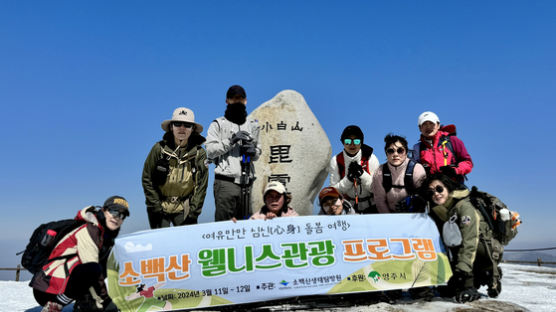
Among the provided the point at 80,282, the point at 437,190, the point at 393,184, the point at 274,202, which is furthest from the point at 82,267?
the point at 437,190

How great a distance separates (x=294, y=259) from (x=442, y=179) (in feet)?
7.34

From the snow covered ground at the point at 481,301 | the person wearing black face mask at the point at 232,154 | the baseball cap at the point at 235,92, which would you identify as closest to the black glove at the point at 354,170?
the person wearing black face mask at the point at 232,154

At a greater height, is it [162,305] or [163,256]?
[163,256]

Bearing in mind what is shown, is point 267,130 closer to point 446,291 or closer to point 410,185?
point 410,185

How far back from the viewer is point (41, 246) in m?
4.02

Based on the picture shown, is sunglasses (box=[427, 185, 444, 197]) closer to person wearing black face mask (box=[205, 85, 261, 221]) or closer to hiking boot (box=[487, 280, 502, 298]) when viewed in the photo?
hiking boot (box=[487, 280, 502, 298])

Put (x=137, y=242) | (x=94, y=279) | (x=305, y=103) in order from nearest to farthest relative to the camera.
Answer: (x=94, y=279) → (x=137, y=242) → (x=305, y=103)

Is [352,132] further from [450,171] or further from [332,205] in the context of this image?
[450,171]

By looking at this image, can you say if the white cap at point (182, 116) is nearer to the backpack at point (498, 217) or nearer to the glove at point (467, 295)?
the backpack at point (498, 217)

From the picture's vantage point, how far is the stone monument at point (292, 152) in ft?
29.6

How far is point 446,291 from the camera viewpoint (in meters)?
4.75

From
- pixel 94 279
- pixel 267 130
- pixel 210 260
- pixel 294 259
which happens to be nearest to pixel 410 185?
pixel 294 259

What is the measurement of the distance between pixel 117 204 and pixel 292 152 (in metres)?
5.47

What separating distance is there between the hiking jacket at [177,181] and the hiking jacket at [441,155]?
3.29m
